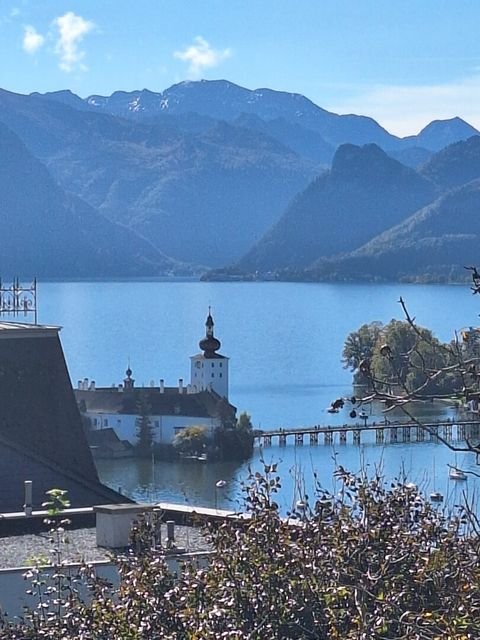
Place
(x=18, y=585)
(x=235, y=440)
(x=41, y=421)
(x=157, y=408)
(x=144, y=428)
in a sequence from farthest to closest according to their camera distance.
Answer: (x=157, y=408), (x=144, y=428), (x=235, y=440), (x=41, y=421), (x=18, y=585)

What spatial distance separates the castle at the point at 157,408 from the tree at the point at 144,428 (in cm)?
4

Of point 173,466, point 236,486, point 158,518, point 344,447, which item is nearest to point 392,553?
point 158,518

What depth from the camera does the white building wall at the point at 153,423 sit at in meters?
60.2

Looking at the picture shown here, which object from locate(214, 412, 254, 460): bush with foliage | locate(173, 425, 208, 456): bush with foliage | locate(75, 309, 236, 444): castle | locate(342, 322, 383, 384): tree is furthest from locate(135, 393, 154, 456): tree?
locate(342, 322, 383, 384): tree

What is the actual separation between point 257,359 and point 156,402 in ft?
132

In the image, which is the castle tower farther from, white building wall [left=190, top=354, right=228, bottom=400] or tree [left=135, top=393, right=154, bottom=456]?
tree [left=135, top=393, right=154, bottom=456]

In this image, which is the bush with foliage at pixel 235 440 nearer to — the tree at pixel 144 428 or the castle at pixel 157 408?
the castle at pixel 157 408

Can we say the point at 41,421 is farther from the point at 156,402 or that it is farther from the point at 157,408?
the point at 156,402

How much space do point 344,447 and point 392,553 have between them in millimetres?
52382

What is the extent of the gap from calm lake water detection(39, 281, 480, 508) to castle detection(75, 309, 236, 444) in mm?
2932

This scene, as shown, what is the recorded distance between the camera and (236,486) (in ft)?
150

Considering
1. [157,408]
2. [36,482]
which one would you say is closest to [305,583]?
[36,482]

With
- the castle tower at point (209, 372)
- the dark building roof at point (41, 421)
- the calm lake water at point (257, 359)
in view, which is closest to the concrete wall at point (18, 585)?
the calm lake water at point (257, 359)

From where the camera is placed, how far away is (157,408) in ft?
203
